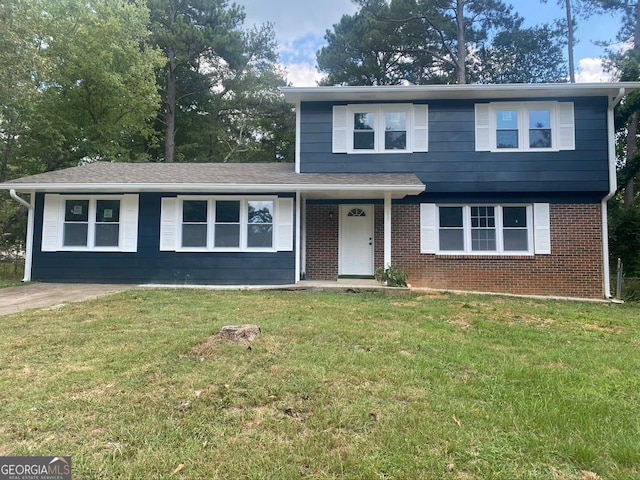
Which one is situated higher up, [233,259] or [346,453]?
[233,259]

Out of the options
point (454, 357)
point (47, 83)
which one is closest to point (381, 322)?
point (454, 357)

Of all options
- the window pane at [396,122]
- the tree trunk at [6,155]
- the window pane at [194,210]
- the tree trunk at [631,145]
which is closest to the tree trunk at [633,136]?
the tree trunk at [631,145]

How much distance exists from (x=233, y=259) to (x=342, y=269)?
Answer: 114 inches

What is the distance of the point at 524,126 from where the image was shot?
991 cm

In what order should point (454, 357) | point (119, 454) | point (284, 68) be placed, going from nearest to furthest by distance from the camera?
point (119, 454), point (454, 357), point (284, 68)

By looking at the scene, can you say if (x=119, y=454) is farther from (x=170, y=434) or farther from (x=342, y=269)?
(x=342, y=269)

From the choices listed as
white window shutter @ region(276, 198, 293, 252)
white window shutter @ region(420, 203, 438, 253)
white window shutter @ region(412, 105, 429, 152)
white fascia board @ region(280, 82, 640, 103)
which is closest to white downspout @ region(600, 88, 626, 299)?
white fascia board @ region(280, 82, 640, 103)

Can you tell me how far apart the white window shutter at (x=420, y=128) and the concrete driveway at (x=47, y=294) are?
7.88 meters

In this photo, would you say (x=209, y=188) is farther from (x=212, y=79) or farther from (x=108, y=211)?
(x=212, y=79)

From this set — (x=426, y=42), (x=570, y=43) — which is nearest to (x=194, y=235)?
(x=426, y=42)

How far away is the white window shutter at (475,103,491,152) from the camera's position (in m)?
9.95

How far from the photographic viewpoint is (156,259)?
967 centimetres

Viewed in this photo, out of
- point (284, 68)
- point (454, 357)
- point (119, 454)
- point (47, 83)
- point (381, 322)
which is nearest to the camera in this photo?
point (119, 454)

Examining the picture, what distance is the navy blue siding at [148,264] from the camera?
31.3 feet
